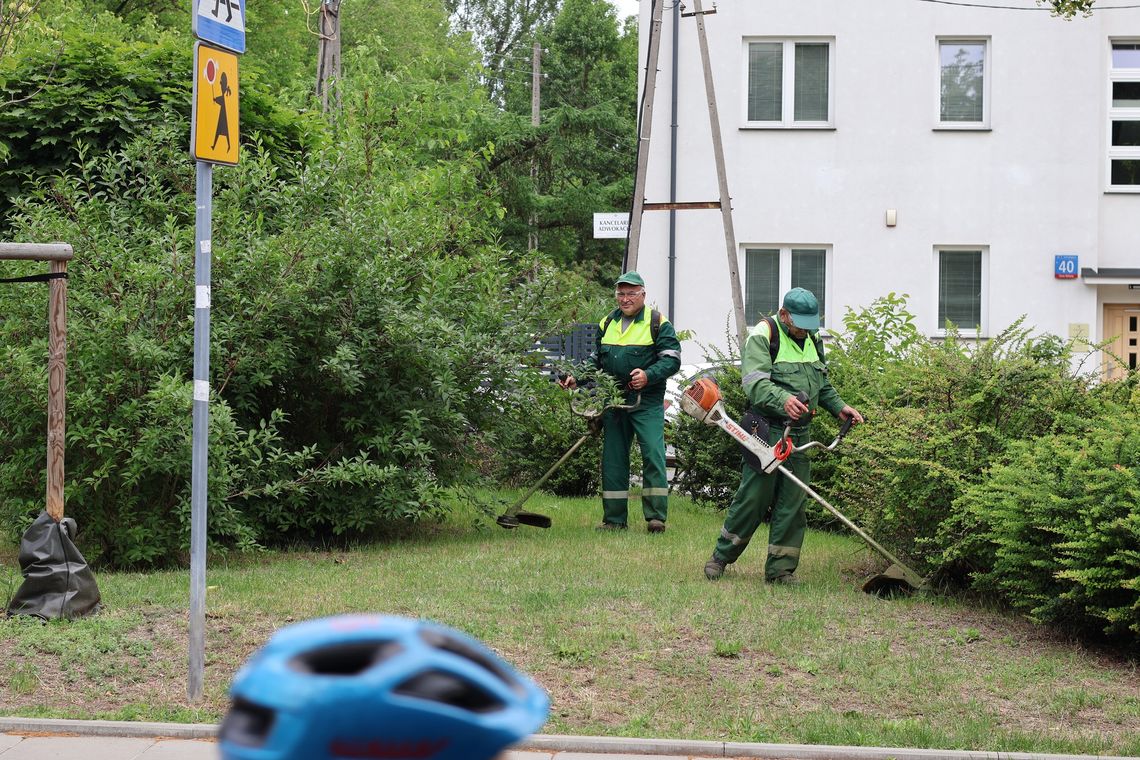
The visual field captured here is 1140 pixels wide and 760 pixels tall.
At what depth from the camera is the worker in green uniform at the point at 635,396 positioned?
35.8 ft

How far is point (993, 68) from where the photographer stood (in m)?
20.5

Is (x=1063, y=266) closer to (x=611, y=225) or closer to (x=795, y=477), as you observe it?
(x=611, y=225)

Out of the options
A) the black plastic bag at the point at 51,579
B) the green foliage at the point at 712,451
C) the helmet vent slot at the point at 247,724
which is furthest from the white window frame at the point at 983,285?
the helmet vent slot at the point at 247,724

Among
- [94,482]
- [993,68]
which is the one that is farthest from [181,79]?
[993,68]

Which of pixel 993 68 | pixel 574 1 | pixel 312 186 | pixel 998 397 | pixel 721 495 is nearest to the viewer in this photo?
pixel 998 397

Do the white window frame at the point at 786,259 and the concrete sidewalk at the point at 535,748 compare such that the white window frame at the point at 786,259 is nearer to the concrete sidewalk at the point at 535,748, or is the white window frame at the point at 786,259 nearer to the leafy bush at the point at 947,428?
the leafy bush at the point at 947,428

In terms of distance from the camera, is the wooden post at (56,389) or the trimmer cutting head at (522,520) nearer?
the wooden post at (56,389)

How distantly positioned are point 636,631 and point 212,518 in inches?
129

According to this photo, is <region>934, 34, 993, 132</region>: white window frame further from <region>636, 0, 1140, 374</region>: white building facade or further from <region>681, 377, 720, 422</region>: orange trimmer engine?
<region>681, 377, 720, 422</region>: orange trimmer engine

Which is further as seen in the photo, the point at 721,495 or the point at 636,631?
the point at 721,495

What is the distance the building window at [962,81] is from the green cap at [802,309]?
44.4 ft

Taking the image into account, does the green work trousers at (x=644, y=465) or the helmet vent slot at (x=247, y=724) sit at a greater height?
the helmet vent slot at (x=247, y=724)

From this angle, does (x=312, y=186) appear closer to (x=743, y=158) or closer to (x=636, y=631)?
(x=636, y=631)

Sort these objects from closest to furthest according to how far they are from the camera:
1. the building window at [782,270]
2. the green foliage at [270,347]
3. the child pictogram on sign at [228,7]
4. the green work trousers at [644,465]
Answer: the child pictogram on sign at [228,7] → the green foliage at [270,347] → the green work trousers at [644,465] → the building window at [782,270]
